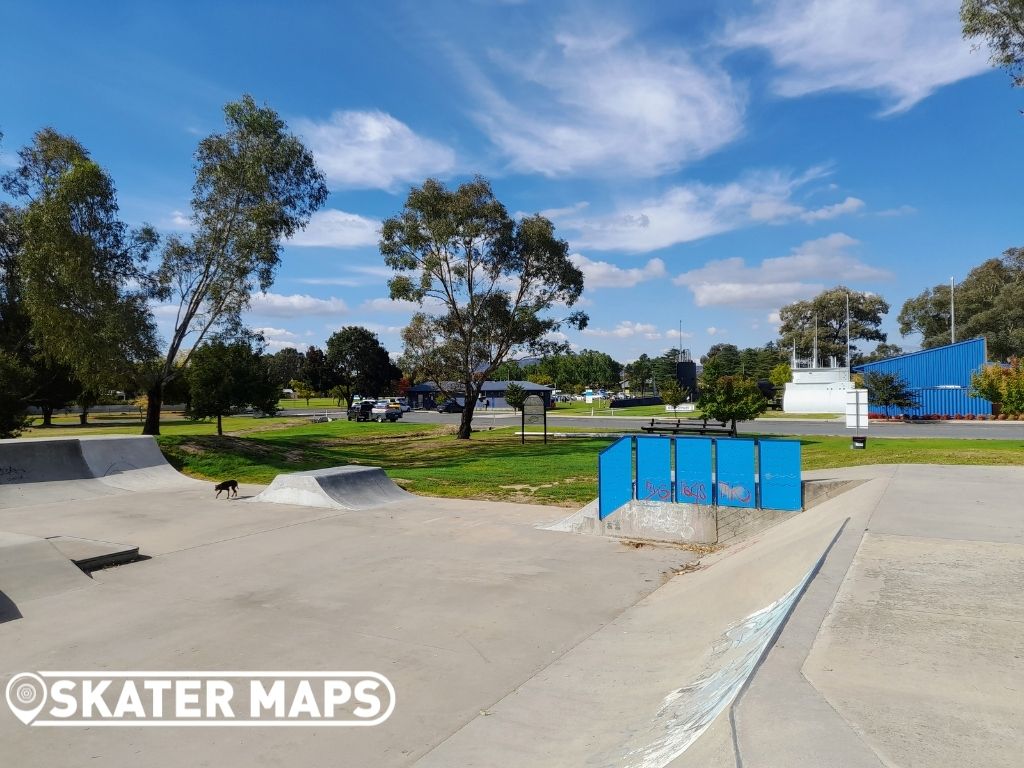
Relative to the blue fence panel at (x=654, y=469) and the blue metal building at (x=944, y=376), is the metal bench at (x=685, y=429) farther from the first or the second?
the blue metal building at (x=944, y=376)

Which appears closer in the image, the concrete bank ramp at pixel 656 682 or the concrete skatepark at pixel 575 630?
the concrete skatepark at pixel 575 630

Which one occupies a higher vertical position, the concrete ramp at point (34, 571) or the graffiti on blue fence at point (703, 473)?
the graffiti on blue fence at point (703, 473)

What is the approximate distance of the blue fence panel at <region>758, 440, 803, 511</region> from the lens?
1062 cm

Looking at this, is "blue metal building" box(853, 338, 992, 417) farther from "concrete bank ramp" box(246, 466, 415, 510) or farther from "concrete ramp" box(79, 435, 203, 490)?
"concrete ramp" box(79, 435, 203, 490)

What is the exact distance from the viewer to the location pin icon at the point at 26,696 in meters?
4.79

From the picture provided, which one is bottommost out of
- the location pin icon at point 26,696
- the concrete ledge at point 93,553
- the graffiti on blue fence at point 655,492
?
the location pin icon at point 26,696

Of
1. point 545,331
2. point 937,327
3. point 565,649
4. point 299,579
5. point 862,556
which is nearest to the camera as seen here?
point 565,649

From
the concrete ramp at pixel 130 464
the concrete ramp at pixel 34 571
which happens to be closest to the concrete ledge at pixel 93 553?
the concrete ramp at pixel 34 571

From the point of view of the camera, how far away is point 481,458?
2483 centimetres

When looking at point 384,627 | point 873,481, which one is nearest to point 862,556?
point 384,627

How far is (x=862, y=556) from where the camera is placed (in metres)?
6.45

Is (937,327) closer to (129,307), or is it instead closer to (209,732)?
(129,307)

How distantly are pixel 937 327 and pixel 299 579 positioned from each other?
294 ft

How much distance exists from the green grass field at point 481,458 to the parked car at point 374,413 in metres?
17.2
